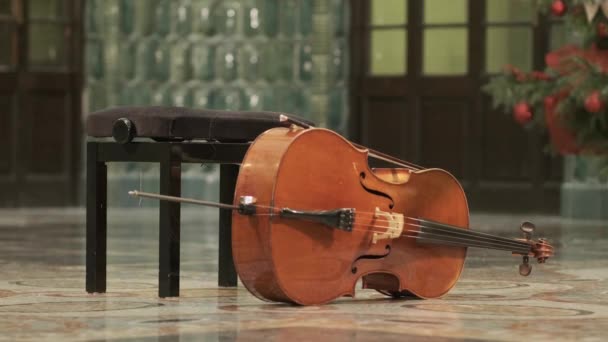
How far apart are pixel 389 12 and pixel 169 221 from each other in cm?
576

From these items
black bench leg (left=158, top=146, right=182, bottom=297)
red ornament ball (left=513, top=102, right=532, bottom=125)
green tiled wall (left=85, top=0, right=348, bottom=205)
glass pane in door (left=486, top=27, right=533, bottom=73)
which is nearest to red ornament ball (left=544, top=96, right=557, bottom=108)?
red ornament ball (left=513, top=102, right=532, bottom=125)

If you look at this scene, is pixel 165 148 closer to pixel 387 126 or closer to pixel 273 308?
pixel 273 308

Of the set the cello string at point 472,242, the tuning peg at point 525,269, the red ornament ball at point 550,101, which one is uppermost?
the red ornament ball at point 550,101

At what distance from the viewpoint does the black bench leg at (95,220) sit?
403 centimetres

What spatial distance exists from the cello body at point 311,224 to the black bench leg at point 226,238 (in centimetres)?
66

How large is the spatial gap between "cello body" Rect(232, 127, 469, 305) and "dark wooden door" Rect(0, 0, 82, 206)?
20.2 ft

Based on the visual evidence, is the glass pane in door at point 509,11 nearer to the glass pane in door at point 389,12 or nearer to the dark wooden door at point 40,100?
the glass pane in door at point 389,12

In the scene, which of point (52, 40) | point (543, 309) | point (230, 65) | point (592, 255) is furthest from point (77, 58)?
point (543, 309)

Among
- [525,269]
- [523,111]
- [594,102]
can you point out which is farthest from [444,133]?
[525,269]

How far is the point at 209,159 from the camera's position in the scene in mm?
3984

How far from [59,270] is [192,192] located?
469 centimetres

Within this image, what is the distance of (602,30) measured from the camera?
7094 mm

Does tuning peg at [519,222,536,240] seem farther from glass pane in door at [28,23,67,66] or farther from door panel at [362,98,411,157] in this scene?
glass pane in door at [28,23,67,66]

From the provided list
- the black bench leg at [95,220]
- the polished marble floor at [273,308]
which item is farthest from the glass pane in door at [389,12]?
the black bench leg at [95,220]
